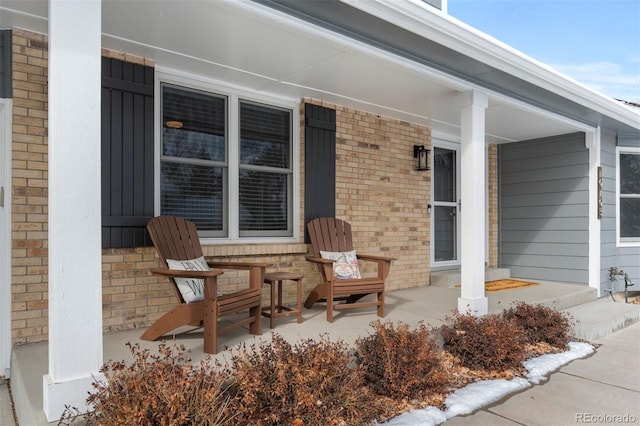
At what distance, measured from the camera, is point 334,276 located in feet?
12.8

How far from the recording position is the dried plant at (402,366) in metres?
2.66

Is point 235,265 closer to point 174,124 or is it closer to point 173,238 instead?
point 173,238

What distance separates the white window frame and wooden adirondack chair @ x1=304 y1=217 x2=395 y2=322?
0.34 m

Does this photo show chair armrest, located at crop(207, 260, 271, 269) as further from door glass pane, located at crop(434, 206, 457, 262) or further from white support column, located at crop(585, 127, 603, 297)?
white support column, located at crop(585, 127, 603, 297)

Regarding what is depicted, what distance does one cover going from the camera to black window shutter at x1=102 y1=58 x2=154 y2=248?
3.21 metres

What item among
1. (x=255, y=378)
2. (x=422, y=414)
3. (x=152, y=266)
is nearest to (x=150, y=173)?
(x=152, y=266)

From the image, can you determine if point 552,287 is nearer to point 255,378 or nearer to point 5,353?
point 255,378

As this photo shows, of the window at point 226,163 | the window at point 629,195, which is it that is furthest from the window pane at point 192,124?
the window at point 629,195

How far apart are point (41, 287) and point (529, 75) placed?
439 centimetres

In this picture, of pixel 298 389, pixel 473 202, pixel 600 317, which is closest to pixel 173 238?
pixel 298 389

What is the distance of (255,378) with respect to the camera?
6.83 ft

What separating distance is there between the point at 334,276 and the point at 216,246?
1121mm

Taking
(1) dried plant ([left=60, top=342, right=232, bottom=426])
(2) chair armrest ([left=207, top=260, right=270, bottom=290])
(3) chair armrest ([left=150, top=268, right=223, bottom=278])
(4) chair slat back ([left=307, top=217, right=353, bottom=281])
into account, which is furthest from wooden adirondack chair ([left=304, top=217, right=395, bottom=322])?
(1) dried plant ([left=60, top=342, right=232, bottom=426])

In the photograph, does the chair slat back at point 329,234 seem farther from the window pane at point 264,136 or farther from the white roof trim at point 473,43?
the white roof trim at point 473,43
